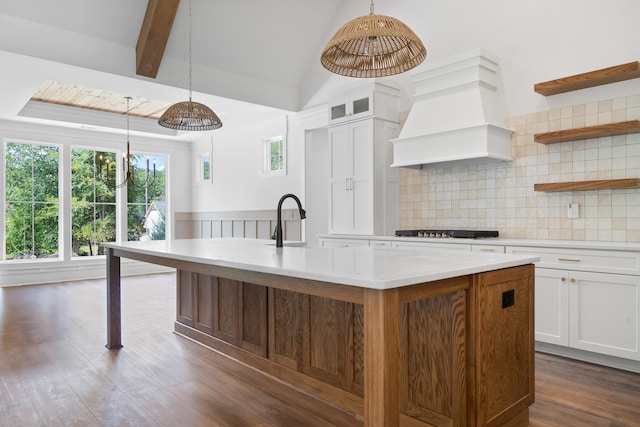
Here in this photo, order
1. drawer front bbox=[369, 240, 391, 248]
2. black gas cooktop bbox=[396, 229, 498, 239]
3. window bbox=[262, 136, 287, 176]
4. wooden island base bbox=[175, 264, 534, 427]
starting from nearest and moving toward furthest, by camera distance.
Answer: wooden island base bbox=[175, 264, 534, 427] < black gas cooktop bbox=[396, 229, 498, 239] < drawer front bbox=[369, 240, 391, 248] < window bbox=[262, 136, 287, 176]

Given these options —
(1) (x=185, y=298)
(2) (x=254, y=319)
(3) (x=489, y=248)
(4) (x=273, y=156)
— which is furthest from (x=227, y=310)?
(4) (x=273, y=156)

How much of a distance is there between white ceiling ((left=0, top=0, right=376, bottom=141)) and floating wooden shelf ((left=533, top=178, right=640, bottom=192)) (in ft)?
10.4

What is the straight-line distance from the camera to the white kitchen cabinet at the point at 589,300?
9.63 feet

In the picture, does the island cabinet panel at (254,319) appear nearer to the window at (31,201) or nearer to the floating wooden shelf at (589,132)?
the floating wooden shelf at (589,132)

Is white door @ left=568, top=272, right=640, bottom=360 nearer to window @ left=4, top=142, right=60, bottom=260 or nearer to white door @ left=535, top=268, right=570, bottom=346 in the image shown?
white door @ left=535, top=268, right=570, bottom=346

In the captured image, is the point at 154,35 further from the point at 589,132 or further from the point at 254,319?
the point at 589,132

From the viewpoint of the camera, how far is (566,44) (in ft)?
12.2

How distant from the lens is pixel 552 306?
3.30 meters

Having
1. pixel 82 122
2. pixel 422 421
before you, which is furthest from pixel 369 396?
pixel 82 122

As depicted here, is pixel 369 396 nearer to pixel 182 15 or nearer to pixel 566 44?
pixel 566 44

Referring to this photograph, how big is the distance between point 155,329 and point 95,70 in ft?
8.99

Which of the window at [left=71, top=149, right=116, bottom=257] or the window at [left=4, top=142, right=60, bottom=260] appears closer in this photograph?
the window at [left=4, top=142, right=60, bottom=260]

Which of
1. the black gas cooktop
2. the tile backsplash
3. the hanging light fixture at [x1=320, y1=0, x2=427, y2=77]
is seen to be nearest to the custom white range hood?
the tile backsplash

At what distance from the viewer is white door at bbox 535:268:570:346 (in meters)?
3.23
